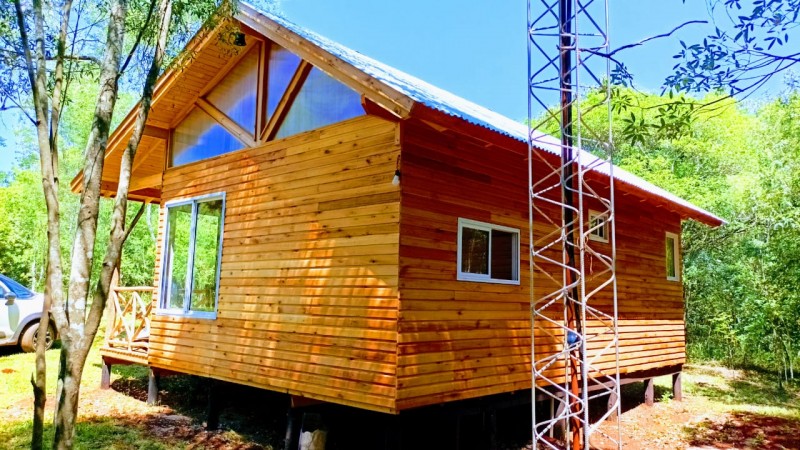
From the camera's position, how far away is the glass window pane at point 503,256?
6449 mm

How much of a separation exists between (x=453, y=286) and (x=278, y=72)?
3495 mm

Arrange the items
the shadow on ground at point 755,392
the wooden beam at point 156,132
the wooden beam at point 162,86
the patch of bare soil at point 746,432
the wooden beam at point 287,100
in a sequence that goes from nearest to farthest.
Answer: the wooden beam at point 287,100, the wooden beam at point 162,86, the patch of bare soil at point 746,432, the wooden beam at point 156,132, the shadow on ground at point 755,392

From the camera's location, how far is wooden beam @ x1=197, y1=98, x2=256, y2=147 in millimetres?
7229

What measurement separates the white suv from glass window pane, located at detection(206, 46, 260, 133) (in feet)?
22.7

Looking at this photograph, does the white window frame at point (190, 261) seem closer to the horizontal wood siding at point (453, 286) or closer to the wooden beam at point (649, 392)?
the horizontal wood siding at point (453, 286)

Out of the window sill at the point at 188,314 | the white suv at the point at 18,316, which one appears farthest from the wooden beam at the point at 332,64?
the white suv at the point at 18,316

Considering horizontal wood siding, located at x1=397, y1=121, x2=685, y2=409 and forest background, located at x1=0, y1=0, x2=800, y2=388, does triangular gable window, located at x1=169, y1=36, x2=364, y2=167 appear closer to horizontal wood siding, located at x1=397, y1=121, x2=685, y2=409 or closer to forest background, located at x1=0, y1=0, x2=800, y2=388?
horizontal wood siding, located at x1=397, y1=121, x2=685, y2=409

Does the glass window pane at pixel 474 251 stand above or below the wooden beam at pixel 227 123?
below

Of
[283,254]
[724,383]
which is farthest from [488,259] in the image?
[724,383]

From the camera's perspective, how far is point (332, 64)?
5.37 m

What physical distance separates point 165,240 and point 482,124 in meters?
5.36

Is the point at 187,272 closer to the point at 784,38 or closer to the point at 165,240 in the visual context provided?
the point at 165,240

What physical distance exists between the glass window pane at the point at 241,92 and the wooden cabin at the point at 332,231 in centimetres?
3

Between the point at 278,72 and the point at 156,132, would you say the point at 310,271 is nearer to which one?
the point at 278,72
